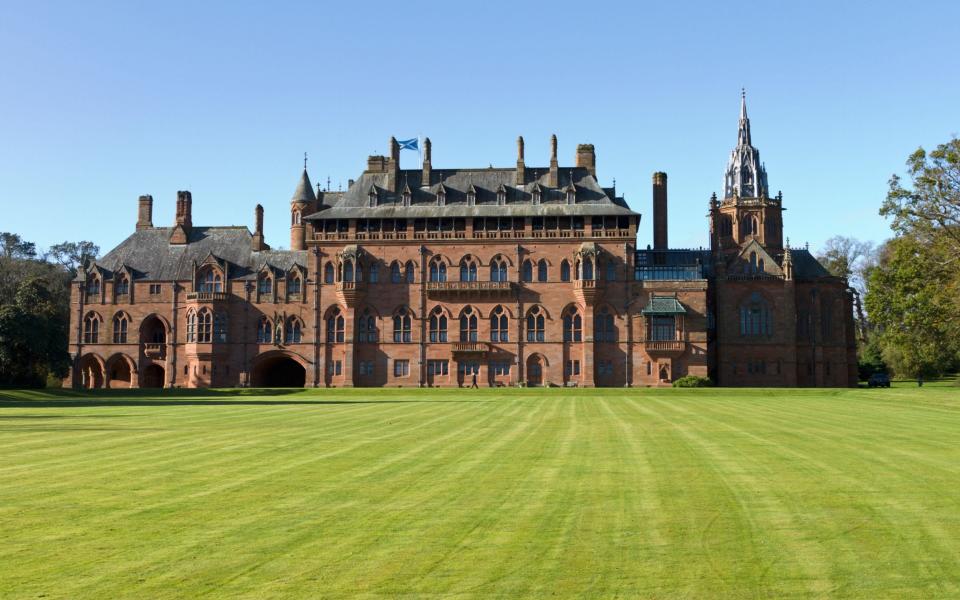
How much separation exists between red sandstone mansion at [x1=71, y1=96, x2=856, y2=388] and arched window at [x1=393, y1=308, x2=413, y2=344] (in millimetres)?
128

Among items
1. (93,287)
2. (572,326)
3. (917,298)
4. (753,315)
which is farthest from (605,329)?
(93,287)

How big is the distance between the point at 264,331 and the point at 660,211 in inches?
1553

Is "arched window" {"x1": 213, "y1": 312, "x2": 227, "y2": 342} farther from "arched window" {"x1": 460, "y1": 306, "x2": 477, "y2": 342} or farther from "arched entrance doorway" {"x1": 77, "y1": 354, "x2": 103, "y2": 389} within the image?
"arched window" {"x1": 460, "y1": 306, "x2": 477, "y2": 342}

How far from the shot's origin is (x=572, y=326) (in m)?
79.8

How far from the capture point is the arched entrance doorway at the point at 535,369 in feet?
262

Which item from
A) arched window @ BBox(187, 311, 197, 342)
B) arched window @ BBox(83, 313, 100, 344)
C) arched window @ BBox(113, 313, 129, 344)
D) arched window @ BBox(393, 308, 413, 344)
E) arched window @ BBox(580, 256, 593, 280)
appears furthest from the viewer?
arched window @ BBox(83, 313, 100, 344)

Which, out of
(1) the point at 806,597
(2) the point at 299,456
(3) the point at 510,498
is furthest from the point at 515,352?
(1) the point at 806,597

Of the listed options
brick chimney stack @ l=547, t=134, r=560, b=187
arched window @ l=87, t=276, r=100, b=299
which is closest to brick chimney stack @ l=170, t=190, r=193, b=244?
arched window @ l=87, t=276, r=100, b=299

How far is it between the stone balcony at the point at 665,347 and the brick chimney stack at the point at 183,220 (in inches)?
1818

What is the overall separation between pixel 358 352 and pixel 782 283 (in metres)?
Result: 38.4

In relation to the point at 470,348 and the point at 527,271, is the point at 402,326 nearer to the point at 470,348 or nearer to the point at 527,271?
the point at 470,348

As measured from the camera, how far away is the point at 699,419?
106 feet

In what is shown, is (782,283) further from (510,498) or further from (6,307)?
(510,498)

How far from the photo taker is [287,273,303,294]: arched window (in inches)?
3319
